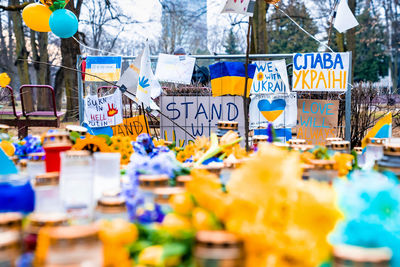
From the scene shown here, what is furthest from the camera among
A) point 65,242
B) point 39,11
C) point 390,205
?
point 39,11

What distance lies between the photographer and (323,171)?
1.36m

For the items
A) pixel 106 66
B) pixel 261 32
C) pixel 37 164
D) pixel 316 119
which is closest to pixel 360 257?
pixel 37 164

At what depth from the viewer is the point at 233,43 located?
41531mm

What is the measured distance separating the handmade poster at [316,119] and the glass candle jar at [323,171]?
14.6 feet

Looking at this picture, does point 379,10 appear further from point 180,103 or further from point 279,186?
point 279,186

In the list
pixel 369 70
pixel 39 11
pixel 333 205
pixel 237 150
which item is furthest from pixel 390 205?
pixel 369 70

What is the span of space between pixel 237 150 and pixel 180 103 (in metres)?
3.69

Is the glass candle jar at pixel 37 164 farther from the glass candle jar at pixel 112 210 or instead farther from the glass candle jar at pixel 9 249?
the glass candle jar at pixel 9 249

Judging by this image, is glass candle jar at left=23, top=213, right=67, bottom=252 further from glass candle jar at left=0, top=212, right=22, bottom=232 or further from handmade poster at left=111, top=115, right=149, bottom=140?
handmade poster at left=111, top=115, right=149, bottom=140

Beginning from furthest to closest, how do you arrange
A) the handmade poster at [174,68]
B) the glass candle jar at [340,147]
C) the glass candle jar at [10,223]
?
the handmade poster at [174,68]
the glass candle jar at [340,147]
the glass candle jar at [10,223]

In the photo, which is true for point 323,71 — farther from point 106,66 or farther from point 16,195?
point 16,195

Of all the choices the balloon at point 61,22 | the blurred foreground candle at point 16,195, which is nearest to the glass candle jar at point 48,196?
the blurred foreground candle at point 16,195

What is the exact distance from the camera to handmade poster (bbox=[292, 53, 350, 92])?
5.39 meters

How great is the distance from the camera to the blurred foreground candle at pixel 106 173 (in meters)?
1.31
